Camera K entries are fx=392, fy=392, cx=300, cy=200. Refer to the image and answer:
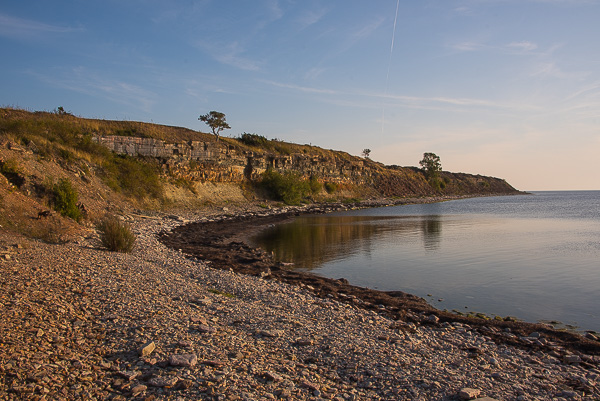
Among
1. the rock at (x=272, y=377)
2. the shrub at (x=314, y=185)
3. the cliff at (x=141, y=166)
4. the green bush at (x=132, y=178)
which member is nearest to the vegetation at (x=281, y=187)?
the cliff at (x=141, y=166)

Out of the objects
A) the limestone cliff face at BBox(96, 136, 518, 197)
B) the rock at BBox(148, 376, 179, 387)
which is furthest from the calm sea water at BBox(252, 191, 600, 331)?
the limestone cliff face at BBox(96, 136, 518, 197)

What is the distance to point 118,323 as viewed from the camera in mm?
6730

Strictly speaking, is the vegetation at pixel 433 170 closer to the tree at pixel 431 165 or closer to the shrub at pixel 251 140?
the tree at pixel 431 165

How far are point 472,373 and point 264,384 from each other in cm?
343

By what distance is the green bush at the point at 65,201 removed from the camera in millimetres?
17534

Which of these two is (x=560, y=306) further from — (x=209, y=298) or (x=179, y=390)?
(x=179, y=390)

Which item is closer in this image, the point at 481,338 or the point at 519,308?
the point at 481,338

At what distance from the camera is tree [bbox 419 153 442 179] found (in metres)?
116

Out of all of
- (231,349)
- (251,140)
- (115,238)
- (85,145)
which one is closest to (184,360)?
(231,349)

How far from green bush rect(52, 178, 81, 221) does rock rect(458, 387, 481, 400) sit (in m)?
17.5

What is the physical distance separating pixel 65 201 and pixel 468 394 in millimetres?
18033

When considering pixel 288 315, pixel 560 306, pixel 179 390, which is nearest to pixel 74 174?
pixel 288 315

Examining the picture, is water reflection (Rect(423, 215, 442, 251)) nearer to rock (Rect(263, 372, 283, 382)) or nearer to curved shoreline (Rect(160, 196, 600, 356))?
curved shoreline (Rect(160, 196, 600, 356))

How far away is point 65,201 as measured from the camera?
58.0 feet
